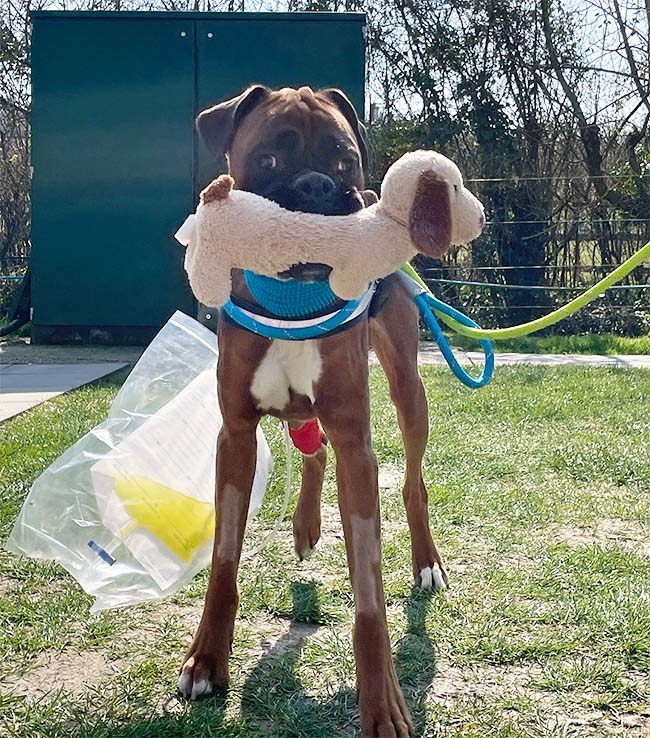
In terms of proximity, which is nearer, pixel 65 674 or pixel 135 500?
pixel 65 674

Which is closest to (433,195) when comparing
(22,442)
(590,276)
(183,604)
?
(183,604)

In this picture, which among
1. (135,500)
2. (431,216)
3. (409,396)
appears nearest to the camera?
(431,216)

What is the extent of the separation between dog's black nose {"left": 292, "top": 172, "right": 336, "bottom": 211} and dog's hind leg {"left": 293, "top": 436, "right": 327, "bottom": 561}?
1.21m

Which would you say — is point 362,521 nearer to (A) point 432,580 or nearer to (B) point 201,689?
(B) point 201,689

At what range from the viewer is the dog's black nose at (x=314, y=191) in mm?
1979

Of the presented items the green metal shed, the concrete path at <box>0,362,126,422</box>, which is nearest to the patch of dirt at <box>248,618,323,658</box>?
the concrete path at <box>0,362,126,422</box>

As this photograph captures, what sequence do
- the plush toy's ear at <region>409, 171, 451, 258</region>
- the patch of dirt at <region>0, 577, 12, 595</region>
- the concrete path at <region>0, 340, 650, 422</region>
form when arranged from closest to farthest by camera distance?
the plush toy's ear at <region>409, 171, 451, 258</region> → the patch of dirt at <region>0, 577, 12, 595</region> → the concrete path at <region>0, 340, 650, 422</region>

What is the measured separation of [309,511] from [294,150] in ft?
4.38

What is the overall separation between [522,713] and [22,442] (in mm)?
3116

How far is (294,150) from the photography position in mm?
2100

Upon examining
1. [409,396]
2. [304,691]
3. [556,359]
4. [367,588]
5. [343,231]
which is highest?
[343,231]

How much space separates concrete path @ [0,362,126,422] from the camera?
5594 mm

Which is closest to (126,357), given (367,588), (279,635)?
(279,635)

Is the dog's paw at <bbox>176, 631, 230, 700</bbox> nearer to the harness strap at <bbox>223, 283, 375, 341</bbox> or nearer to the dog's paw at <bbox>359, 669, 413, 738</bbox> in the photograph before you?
the dog's paw at <bbox>359, 669, 413, 738</bbox>
